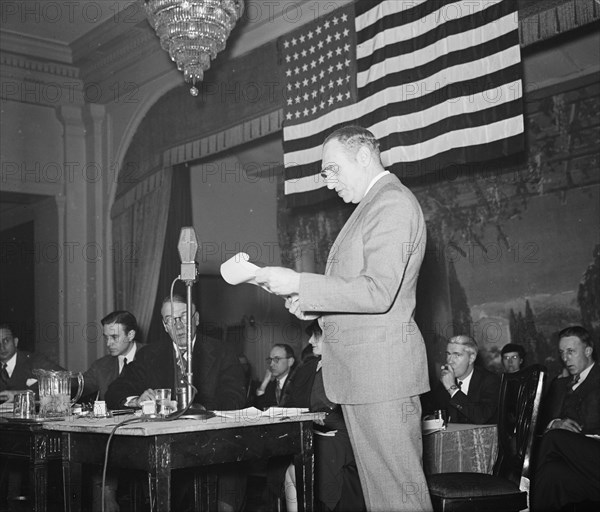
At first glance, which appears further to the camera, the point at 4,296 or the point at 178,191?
the point at 4,296

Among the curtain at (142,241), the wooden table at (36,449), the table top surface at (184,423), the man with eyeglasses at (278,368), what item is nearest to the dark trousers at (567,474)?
the table top surface at (184,423)

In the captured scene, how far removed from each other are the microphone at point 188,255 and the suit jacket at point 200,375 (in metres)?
1.78

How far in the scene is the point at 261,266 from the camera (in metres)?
2.59

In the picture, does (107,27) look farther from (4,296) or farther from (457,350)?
(457,350)

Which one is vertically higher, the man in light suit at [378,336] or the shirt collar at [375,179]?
the shirt collar at [375,179]

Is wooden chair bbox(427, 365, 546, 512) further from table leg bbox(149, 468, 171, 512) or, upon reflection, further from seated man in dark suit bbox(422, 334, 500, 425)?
seated man in dark suit bbox(422, 334, 500, 425)

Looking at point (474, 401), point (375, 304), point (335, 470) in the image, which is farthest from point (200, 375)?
point (375, 304)

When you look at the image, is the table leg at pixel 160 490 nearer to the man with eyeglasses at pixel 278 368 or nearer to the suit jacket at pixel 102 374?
the suit jacket at pixel 102 374

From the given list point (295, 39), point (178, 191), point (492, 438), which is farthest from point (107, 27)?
point (492, 438)

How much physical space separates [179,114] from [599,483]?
603cm

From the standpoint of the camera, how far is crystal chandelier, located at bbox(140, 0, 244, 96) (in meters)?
5.97

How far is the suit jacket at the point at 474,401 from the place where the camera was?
5.59m

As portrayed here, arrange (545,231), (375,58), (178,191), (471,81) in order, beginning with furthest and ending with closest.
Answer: (178,191)
(545,231)
(375,58)
(471,81)

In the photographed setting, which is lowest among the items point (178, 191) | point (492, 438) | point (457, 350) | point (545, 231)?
point (492, 438)
